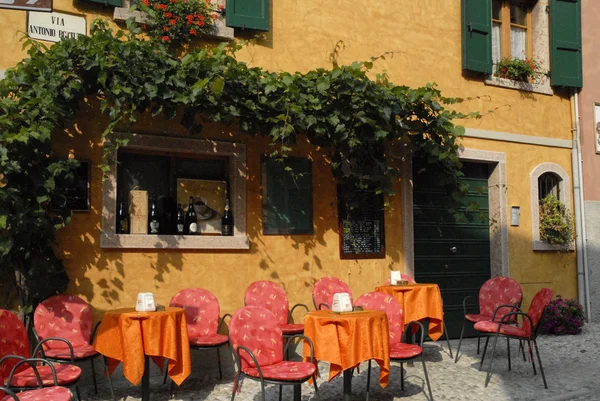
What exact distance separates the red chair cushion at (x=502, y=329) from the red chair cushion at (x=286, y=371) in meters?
2.36

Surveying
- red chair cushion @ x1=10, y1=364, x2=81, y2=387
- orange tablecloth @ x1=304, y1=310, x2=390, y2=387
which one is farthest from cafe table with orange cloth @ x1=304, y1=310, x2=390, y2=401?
red chair cushion @ x1=10, y1=364, x2=81, y2=387

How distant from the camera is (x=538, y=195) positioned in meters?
9.48

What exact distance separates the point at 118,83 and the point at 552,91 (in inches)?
246

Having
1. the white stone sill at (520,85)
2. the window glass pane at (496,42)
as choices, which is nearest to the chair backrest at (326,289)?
the white stone sill at (520,85)

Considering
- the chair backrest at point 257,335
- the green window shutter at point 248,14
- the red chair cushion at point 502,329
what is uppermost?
the green window shutter at point 248,14

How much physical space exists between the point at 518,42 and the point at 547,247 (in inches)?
112

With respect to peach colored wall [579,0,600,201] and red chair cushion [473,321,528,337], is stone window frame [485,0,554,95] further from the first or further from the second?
red chair cushion [473,321,528,337]

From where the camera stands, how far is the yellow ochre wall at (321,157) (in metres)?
6.40

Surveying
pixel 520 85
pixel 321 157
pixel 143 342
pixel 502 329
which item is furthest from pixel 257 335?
pixel 520 85

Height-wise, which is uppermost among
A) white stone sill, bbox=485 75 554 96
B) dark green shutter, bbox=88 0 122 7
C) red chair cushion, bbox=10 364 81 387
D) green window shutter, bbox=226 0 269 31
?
green window shutter, bbox=226 0 269 31

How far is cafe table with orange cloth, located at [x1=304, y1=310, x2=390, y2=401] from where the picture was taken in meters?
5.02

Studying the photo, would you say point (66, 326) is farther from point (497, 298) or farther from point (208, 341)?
point (497, 298)

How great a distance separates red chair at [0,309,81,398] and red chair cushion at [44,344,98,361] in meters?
0.25

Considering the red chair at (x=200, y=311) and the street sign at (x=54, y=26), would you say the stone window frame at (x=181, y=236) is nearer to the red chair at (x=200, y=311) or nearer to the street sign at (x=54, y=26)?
the red chair at (x=200, y=311)
